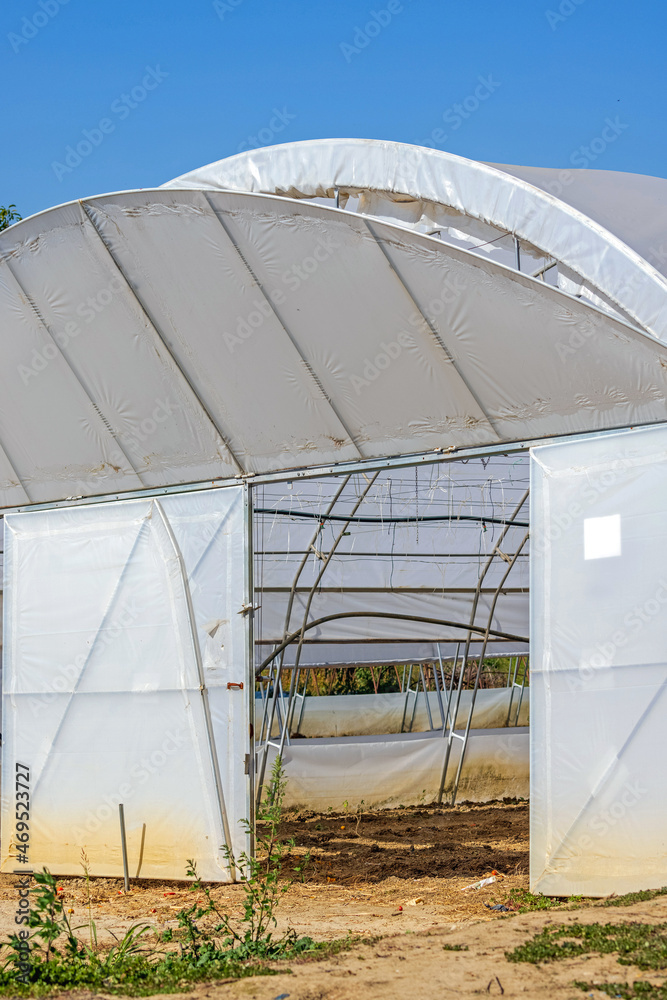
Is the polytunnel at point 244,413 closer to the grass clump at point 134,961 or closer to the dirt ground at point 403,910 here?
the dirt ground at point 403,910

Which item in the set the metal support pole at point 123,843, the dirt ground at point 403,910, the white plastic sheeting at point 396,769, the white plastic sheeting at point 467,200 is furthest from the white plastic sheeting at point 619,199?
the white plastic sheeting at point 396,769

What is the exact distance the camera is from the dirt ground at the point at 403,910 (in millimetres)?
4094

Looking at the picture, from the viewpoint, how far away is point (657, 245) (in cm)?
758

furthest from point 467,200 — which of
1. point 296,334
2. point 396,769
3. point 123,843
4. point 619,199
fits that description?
point 396,769

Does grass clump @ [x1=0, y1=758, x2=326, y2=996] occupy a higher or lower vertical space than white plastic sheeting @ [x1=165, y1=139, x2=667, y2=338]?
lower

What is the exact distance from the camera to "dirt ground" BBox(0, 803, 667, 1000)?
13.4ft

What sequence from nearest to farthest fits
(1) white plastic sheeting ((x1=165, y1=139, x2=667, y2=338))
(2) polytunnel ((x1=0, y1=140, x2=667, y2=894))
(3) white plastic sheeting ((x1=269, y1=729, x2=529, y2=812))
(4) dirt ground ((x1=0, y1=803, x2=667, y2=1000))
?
(4) dirt ground ((x1=0, y1=803, x2=667, y2=1000)) < (2) polytunnel ((x1=0, y1=140, x2=667, y2=894)) < (1) white plastic sheeting ((x1=165, y1=139, x2=667, y2=338)) < (3) white plastic sheeting ((x1=269, y1=729, x2=529, y2=812))

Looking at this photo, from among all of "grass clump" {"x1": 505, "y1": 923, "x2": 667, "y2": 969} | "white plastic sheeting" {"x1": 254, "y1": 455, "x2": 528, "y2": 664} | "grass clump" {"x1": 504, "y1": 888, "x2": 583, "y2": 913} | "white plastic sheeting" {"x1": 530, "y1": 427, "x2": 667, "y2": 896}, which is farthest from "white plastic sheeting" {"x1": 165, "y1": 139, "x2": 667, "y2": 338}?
"white plastic sheeting" {"x1": 254, "y1": 455, "x2": 528, "y2": 664}

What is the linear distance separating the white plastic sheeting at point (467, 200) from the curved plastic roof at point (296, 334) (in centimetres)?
2

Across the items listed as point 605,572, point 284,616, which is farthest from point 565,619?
point 284,616

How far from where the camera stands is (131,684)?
7789 mm

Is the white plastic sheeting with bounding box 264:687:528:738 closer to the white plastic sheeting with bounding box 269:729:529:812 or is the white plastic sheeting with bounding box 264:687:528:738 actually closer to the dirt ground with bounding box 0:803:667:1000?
the white plastic sheeting with bounding box 269:729:529:812

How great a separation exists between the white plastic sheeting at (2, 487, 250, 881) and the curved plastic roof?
574 millimetres

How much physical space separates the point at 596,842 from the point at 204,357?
4430 mm
